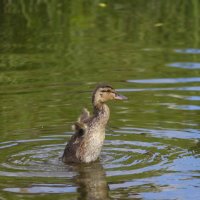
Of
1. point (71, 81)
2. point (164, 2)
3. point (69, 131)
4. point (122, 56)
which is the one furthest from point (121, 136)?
point (164, 2)

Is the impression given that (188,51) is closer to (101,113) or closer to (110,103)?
(110,103)

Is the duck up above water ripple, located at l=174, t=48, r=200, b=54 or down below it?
below

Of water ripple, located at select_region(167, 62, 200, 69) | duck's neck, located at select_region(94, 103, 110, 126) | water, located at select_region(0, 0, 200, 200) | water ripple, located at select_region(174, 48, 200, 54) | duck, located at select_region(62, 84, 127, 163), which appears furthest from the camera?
water ripple, located at select_region(174, 48, 200, 54)

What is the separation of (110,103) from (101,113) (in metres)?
2.72

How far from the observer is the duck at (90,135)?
444 inches

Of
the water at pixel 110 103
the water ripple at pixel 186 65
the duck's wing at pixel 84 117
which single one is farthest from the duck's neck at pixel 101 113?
the water ripple at pixel 186 65

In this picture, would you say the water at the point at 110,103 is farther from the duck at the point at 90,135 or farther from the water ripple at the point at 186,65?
the duck at the point at 90,135

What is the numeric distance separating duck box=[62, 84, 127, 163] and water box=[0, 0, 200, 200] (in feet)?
0.49

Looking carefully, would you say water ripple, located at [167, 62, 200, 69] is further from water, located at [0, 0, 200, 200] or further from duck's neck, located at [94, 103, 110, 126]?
duck's neck, located at [94, 103, 110, 126]

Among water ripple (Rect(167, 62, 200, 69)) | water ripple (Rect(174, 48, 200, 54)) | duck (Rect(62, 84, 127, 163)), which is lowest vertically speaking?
duck (Rect(62, 84, 127, 163))

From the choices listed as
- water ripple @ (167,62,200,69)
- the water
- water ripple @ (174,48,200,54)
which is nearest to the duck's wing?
the water

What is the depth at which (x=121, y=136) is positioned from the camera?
1223 cm

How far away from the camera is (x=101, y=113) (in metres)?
11.6

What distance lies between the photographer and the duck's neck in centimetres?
1151
